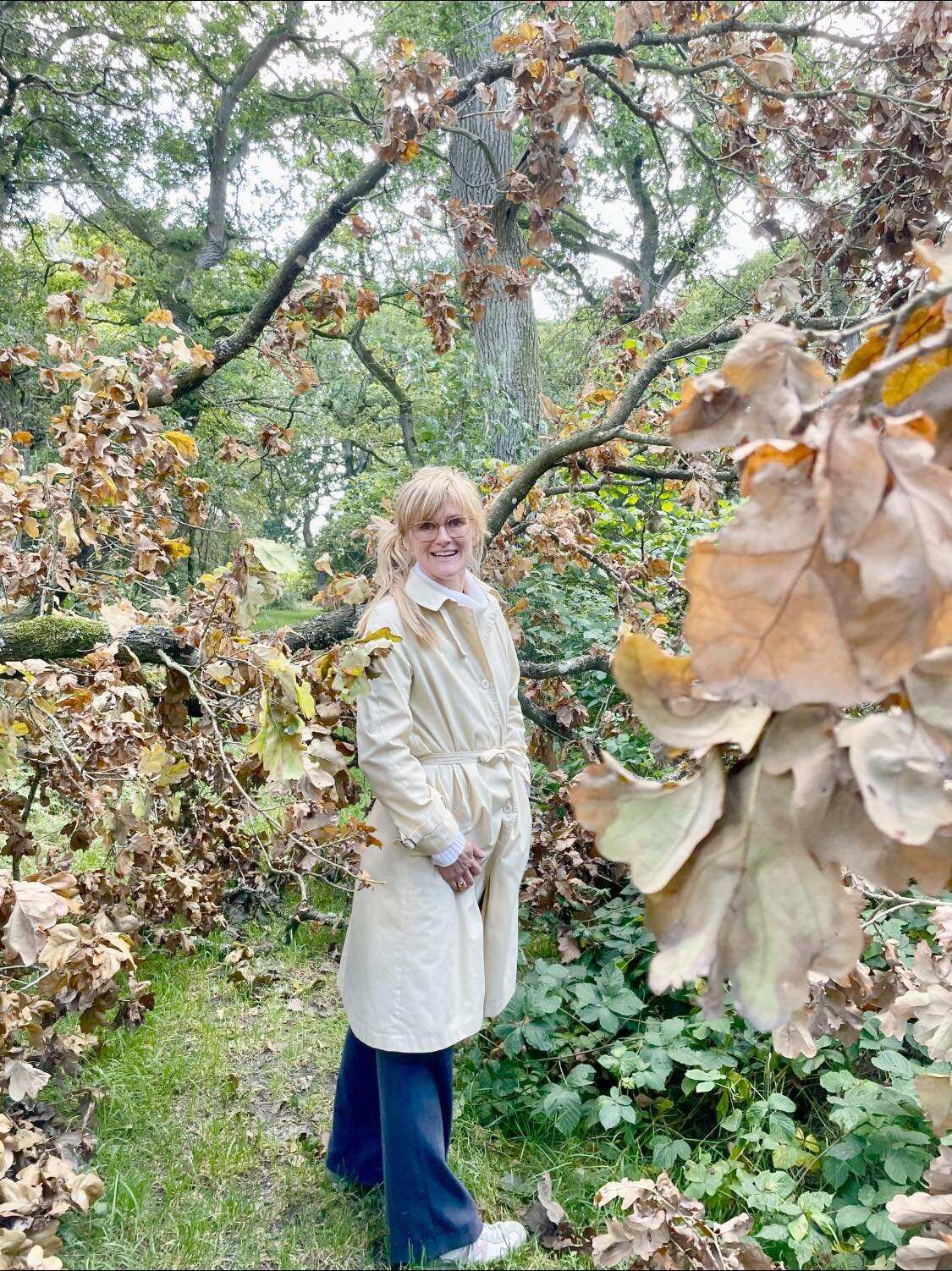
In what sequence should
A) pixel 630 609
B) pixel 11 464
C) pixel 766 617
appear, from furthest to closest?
pixel 630 609, pixel 11 464, pixel 766 617

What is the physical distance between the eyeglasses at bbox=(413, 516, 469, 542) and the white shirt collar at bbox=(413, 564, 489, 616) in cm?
10

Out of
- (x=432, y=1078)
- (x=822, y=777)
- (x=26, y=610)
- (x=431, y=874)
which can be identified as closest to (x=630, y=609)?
(x=431, y=874)

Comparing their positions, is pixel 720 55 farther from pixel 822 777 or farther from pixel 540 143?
pixel 822 777

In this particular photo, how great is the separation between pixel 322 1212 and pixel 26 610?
2104mm

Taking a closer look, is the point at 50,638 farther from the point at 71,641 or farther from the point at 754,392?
the point at 754,392

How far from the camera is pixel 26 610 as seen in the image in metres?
2.91

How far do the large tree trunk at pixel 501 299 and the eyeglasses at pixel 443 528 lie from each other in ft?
12.2

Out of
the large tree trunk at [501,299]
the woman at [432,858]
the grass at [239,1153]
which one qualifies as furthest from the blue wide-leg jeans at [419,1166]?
the large tree trunk at [501,299]

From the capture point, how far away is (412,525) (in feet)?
7.84

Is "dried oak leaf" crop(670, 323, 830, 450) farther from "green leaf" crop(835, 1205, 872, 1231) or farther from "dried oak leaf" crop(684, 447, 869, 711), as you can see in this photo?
"green leaf" crop(835, 1205, 872, 1231)

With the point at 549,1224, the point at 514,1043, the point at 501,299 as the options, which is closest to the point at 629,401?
the point at 514,1043

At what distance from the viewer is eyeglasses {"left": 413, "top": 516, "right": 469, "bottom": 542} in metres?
2.36

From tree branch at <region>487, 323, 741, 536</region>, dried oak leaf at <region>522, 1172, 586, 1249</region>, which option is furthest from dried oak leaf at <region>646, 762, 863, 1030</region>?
tree branch at <region>487, 323, 741, 536</region>

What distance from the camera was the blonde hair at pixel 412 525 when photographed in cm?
230
